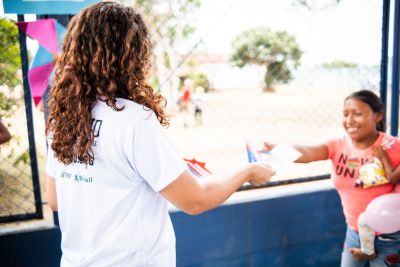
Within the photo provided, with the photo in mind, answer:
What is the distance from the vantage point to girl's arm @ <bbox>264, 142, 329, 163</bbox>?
96.7 inches

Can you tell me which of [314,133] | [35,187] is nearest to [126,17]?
[35,187]

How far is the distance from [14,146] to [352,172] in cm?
207

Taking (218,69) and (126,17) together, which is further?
(218,69)

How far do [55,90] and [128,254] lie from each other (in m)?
0.56

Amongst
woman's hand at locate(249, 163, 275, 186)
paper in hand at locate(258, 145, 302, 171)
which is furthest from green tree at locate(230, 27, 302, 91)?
woman's hand at locate(249, 163, 275, 186)

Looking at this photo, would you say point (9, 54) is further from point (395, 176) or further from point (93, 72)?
point (395, 176)

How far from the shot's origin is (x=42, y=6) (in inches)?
81.7

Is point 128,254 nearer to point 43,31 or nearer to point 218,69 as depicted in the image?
point 43,31

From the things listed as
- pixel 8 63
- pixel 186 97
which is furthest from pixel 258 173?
pixel 186 97

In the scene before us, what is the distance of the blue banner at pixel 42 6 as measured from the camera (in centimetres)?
204

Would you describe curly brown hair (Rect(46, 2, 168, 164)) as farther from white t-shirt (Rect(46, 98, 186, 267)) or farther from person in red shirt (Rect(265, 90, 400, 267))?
person in red shirt (Rect(265, 90, 400, 267))

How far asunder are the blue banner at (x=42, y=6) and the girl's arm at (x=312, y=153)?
4.91ft

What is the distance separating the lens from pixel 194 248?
2625 millimetres

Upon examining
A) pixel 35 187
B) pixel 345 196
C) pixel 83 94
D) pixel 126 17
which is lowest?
pixel 345 196
